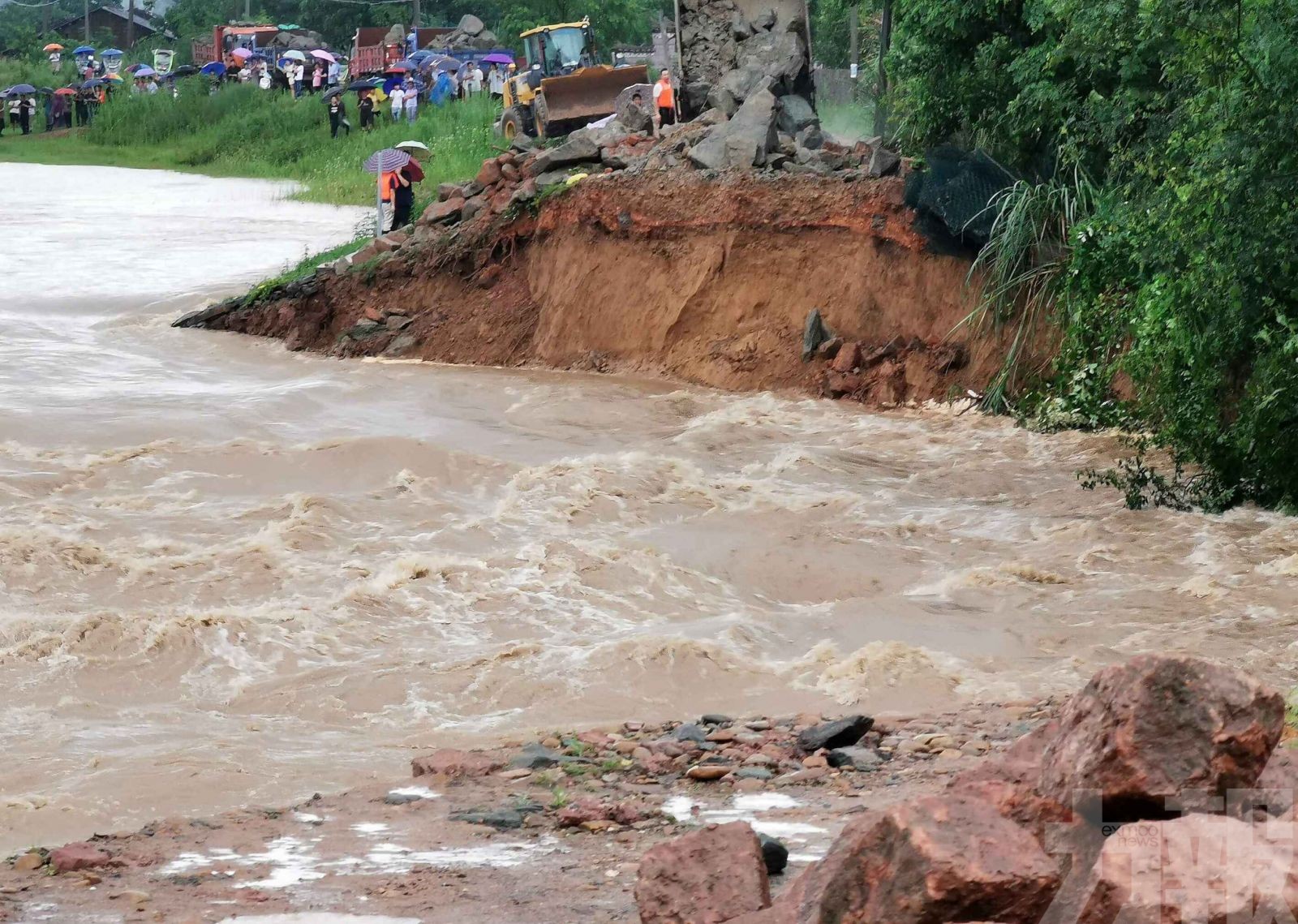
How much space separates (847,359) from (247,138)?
2972 cm

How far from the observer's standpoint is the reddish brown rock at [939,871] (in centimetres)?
303

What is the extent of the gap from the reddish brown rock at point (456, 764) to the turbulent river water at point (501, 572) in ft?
1.15

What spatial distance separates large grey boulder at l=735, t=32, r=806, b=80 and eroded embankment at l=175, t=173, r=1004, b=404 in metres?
3.62

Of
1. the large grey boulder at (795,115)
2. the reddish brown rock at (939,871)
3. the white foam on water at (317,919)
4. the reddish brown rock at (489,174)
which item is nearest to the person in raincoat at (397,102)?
the reddish brown rock at (489,174)

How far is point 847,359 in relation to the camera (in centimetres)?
1585

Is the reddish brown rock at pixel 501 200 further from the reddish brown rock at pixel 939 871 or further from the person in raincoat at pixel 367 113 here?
the person in raincoat at pixel 367 113

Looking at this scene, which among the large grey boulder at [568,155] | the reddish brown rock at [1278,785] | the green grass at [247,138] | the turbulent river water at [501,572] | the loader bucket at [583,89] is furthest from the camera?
the green grass at [247,138]

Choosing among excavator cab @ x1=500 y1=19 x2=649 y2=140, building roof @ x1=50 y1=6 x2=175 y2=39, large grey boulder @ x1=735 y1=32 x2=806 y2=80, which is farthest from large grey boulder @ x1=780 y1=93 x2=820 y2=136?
building roof @ x1=50 y1=6 x2=175 y2=39

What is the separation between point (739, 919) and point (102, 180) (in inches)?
1393

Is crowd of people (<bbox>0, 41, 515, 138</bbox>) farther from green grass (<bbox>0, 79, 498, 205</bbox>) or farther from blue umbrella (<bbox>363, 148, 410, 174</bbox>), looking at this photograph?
blue umbrella (<bbox>363, 148, 410, 174</bbox>)

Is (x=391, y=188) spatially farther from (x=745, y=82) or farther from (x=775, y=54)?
(x=775, y=54)

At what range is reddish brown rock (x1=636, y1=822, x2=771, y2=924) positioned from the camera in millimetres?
3482

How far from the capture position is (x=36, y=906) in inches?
170

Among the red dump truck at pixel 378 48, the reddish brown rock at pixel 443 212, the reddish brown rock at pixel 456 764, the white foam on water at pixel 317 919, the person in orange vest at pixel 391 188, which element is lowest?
the reddish brown rock at pixel 456 764
